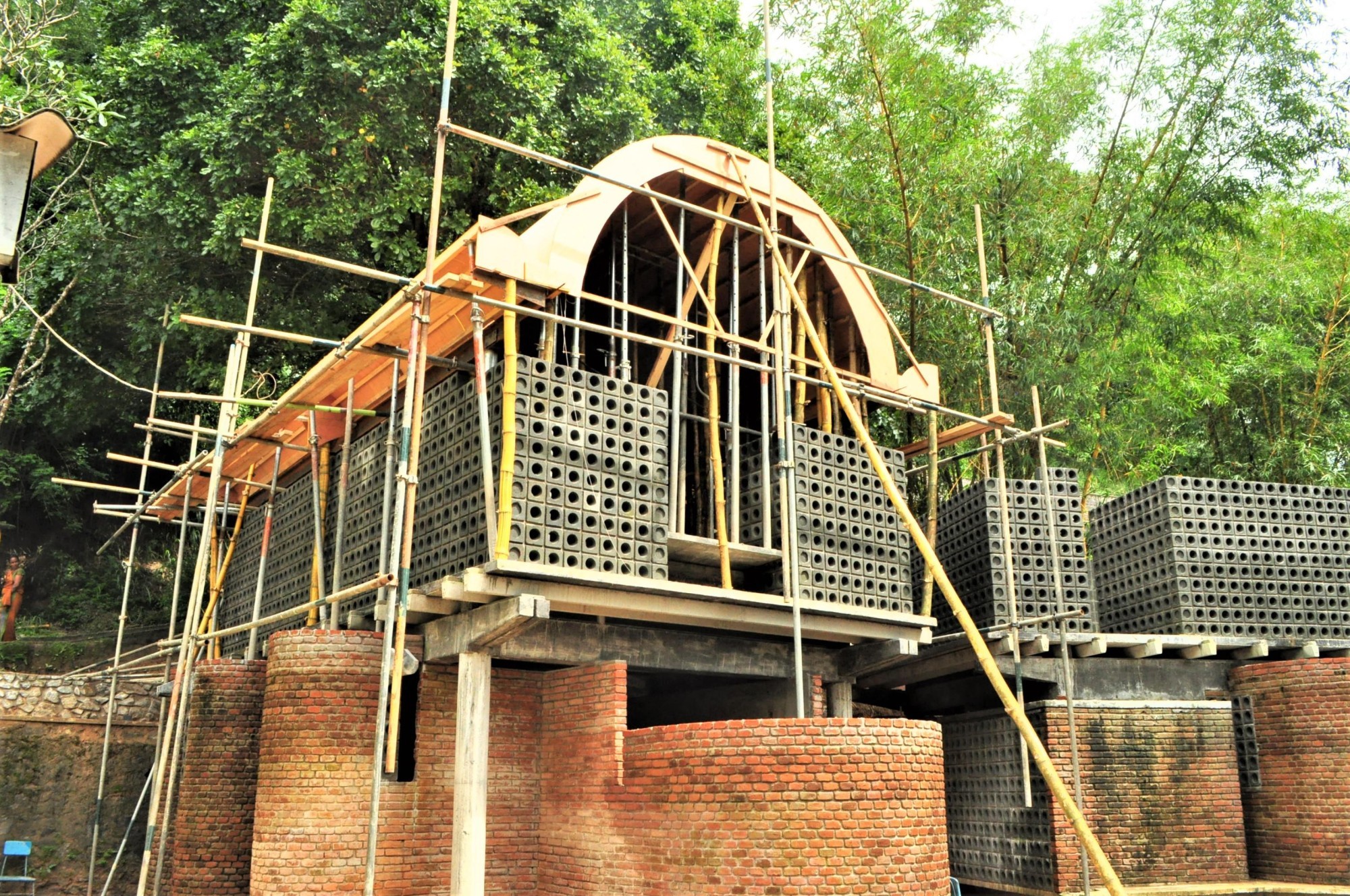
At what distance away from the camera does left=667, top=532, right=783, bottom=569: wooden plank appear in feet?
29.6

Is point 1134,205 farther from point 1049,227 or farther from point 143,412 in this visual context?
point 143,412

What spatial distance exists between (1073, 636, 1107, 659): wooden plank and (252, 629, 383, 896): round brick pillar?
6722 millimetres

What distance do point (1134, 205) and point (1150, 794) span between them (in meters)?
8.03

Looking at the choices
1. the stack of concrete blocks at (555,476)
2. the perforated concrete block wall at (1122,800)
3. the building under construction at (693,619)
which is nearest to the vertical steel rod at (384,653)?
the building under construction at (693,619)

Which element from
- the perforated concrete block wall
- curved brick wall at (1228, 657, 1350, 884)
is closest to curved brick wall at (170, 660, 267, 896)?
the perforated concrete block wall

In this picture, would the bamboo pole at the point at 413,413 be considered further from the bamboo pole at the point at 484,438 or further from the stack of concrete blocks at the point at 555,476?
the stack of concrete blocks at the point at 555,476

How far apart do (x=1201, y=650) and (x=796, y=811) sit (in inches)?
239

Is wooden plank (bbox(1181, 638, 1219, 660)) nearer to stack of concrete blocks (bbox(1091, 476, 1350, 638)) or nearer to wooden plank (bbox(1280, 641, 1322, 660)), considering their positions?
stack of concrete blocks (bbox(1091, 476, 1350, 638))

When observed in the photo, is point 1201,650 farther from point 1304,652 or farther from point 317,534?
point 317,534

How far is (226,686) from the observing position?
9789 mm

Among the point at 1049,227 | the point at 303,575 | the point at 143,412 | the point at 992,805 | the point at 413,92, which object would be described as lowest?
the point at 992,805

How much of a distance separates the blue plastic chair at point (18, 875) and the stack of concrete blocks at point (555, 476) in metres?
5.97

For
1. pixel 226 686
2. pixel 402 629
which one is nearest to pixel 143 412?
pixel 226 686

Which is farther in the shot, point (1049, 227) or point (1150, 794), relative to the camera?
point (1049, 227)
